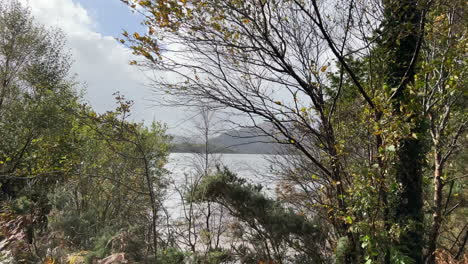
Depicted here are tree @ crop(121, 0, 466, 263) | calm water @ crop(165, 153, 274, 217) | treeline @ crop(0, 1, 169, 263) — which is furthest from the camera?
calm water @ crop(165, 153, 274, 217)

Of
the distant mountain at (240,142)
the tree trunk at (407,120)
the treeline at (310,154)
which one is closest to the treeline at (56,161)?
the treeline at (310,154)

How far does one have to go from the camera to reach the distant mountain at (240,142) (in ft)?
12.3

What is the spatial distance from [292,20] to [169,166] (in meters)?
6.95

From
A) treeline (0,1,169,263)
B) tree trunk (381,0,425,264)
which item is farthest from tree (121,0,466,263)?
treeline (0,1,169,263)

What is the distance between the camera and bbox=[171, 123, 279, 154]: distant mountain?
3740 millimetres

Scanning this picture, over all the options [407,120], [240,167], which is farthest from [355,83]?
[240,167]

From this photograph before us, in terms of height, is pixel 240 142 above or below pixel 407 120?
below

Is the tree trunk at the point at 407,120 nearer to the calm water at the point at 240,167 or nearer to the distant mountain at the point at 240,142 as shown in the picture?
the distant mountain at the point at 240,142

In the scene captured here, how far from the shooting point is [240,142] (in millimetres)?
3861

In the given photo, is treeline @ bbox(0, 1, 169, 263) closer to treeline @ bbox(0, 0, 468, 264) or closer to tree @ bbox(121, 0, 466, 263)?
treeline @ bbox(0, 0, 468, 264)

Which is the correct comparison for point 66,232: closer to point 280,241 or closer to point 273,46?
point 280,241

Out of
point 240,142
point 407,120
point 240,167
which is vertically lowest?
point 240,167

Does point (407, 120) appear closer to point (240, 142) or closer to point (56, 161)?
point (240, 142)

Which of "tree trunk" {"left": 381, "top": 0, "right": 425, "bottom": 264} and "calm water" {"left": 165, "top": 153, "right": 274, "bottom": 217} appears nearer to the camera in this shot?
"tree trunk" {"left": 381, "top": 0, "right": 425, "bottom": 264}
